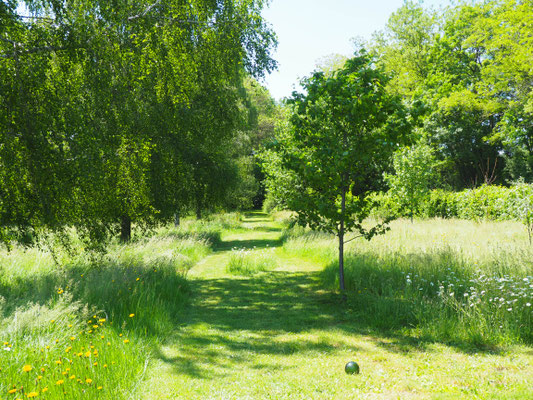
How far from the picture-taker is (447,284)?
23.1ft

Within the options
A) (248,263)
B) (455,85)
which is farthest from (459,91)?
(248,263)

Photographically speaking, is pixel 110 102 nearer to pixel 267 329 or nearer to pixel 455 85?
pixel 267 329

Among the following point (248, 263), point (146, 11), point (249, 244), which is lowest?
point (249, 244)

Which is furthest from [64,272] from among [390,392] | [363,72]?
[363,72]

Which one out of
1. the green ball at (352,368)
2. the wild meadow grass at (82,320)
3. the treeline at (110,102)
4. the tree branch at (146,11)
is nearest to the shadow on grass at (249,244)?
the treeline at (110,102)

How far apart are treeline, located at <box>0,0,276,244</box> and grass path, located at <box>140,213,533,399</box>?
298 cm

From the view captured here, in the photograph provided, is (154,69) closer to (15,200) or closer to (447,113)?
(15,200)

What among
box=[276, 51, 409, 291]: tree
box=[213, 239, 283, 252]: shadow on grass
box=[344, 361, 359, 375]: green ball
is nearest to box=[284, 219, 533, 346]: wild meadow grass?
box=[276, 51, 409, 291]: tree

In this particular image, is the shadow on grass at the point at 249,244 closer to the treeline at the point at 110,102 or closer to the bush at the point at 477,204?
the bush at the point at 477,204

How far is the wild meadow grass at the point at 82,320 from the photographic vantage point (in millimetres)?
3840

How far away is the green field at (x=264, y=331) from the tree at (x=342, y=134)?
1.72 metres

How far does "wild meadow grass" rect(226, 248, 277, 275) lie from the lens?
38.4ft

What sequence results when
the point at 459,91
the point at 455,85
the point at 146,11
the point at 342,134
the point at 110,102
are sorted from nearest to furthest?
the point at 110,102 < the point at 146,11 < the point at 342,134 < the point at 459,91 < the point at 455,85

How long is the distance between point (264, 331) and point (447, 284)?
11.9 feet
